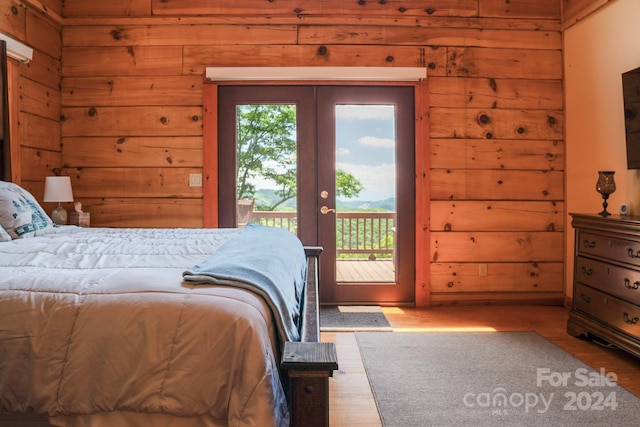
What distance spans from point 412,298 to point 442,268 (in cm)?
39

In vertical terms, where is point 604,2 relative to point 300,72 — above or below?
above

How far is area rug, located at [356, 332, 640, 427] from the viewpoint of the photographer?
189 centimetres

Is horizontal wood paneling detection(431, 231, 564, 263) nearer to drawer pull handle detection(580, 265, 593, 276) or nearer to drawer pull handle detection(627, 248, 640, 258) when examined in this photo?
drawer pull handle detection(580, 265, 593, 276)

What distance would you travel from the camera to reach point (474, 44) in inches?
147

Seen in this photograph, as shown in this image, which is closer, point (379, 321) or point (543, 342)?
point (543, 342)

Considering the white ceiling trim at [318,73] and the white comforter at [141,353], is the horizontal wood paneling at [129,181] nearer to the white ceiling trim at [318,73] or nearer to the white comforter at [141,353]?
the white ceiling trim at [318,73]

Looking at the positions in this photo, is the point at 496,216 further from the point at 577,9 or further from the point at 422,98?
the point at 577,9

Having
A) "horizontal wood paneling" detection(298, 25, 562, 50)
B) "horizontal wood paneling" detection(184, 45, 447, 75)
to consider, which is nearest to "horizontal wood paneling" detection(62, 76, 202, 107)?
"horizontal wood paneling" detection(184, 45, 447, 75)

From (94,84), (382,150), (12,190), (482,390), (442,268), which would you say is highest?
(94,84)

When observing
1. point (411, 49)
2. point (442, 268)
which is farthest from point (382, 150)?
point (442, 268)

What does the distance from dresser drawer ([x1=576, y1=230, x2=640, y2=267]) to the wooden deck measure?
154 cm

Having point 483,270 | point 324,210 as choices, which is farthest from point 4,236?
point 483,270

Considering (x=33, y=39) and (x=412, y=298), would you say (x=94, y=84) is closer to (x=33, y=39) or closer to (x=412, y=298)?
(x=33, y=39)

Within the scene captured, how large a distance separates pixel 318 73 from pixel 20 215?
247 centimetres
